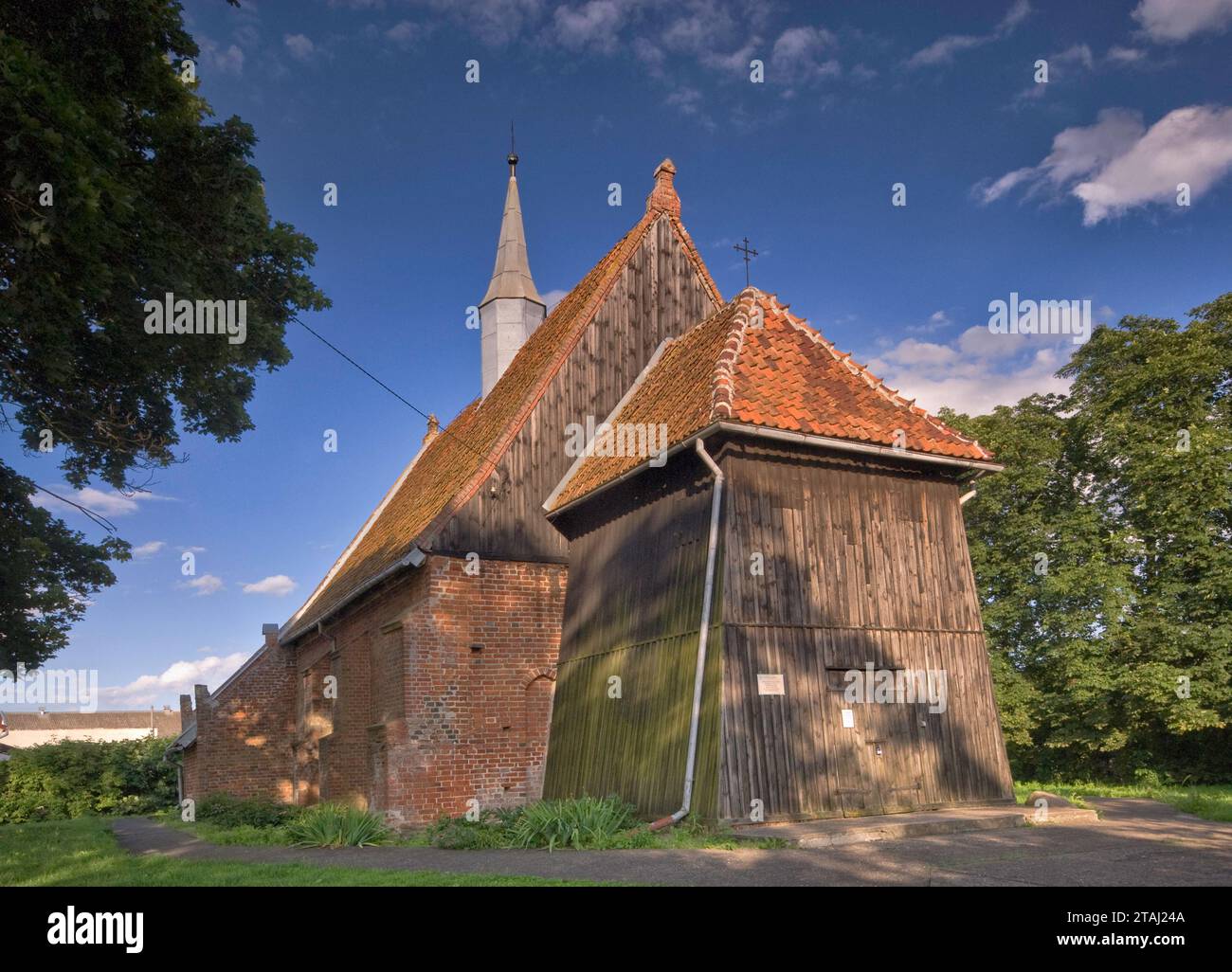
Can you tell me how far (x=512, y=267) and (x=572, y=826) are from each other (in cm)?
1655

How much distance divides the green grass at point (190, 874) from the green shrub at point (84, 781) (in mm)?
25451

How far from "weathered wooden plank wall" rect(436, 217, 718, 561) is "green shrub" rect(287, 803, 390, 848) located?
4124 mm

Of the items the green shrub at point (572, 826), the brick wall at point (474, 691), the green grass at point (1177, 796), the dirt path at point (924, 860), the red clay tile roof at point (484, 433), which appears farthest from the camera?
the red clay tile roof at point (484, 433)

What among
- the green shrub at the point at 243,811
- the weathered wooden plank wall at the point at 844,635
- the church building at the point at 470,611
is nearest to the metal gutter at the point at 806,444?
the weathered wooden plank wall at the point at 844,635

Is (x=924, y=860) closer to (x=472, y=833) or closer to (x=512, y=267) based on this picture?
(x=472, y=833)

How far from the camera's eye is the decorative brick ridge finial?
1847cm

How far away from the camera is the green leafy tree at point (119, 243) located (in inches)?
363

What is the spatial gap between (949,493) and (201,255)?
10820mm

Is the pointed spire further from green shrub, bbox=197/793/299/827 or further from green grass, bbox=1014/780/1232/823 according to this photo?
green grass, bbox=1014/780/1232/823

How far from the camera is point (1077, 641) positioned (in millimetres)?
25391

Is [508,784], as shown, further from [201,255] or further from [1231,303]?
[1231,303]

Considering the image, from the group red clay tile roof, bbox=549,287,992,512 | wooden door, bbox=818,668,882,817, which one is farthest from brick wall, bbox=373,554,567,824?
wooden door, bbox=818,668,882,817

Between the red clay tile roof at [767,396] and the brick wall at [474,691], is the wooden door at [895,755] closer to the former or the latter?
the red clay tile roof at [767,396]
